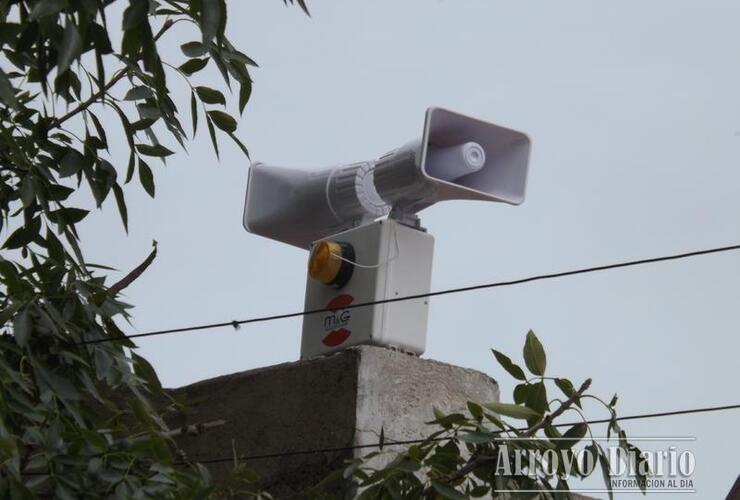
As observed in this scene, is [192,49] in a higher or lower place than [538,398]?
higher

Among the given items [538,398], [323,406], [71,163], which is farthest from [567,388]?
[71,163]

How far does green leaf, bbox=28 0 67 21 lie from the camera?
211 centimetres

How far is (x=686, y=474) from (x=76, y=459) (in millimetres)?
1217

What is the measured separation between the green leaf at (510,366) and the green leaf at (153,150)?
89 cm

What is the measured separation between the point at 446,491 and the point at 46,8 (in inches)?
46.8

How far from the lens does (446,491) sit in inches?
102

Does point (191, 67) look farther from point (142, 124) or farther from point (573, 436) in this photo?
point (573, 436)

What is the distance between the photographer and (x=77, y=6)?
2197mm

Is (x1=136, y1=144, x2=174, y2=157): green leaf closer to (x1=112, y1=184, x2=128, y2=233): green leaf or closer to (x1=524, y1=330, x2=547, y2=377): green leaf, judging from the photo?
(x1=112, y1=184, x2=128, y2=233): green leaf

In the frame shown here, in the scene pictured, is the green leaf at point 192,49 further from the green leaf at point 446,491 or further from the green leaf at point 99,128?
the green leaf at point 446,491

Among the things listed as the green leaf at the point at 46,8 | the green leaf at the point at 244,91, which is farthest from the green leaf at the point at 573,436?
the green leaf at the point at 46,8

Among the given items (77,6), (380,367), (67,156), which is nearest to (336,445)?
(380,367)

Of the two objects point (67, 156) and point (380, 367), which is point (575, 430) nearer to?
point (380, 367)

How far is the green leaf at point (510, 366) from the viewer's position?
8.63 feet
